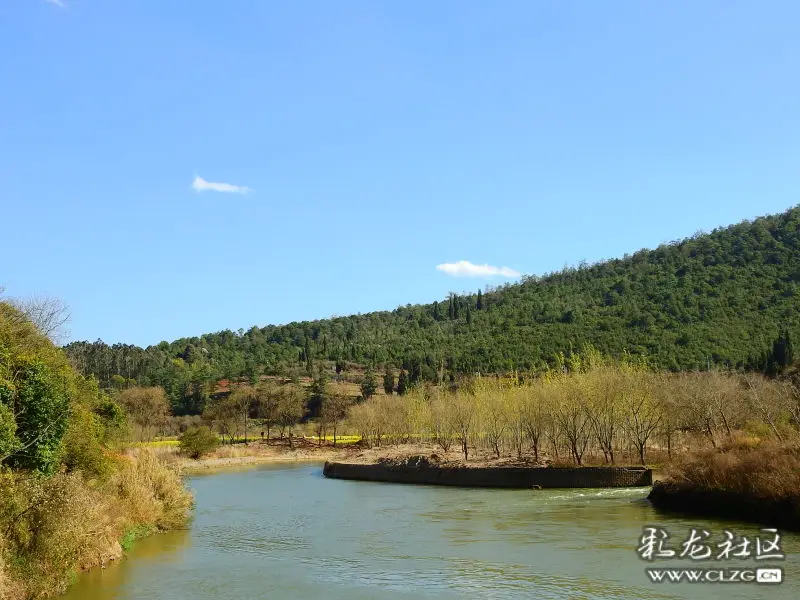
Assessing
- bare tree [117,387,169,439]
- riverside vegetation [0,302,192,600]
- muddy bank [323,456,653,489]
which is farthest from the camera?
bare tree [117,387,169,439]

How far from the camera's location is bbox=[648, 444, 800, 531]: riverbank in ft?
99.1

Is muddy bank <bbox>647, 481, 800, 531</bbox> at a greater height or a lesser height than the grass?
lesser

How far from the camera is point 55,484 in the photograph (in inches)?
829

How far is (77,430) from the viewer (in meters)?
29.6

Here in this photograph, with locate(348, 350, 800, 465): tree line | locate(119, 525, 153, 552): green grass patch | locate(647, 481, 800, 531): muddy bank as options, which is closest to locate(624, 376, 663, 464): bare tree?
locate(348, 350, 800, 465): tree line

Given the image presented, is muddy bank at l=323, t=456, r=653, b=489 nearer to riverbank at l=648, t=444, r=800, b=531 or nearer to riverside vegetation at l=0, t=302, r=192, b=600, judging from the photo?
riverbank at l=648, t=444, r=800, b=531

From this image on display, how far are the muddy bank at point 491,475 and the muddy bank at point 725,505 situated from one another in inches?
339

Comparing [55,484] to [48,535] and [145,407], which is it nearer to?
[48,535]

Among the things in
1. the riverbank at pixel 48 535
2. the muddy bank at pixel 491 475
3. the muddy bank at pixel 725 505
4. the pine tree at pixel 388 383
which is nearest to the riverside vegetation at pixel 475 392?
the riverbank at pixel 48 535

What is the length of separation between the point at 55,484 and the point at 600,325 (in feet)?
376

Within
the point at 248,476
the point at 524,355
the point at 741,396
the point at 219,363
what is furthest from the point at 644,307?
the point at 219,363

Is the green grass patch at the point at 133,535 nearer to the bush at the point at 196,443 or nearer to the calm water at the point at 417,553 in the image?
the calm water at the point at 417,553

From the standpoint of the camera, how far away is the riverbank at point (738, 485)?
3020 cm

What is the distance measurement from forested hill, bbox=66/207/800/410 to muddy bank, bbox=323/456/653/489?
166 feet
